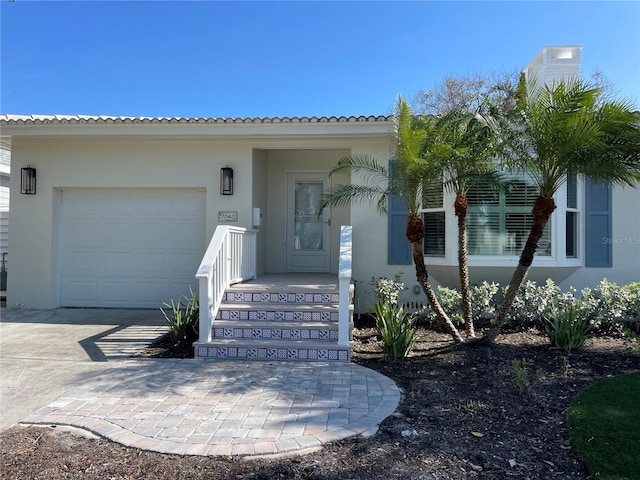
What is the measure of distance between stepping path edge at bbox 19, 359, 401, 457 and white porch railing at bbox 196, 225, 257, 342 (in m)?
0.69

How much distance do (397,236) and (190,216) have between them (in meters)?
4.16

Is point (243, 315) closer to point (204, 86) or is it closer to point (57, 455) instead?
point (57, 455)

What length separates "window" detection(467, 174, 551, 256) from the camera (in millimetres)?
7074

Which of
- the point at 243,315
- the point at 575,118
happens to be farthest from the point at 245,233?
the point at 575,118

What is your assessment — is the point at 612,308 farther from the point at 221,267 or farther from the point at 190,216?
Result: the point at 190,216

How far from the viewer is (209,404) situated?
3.89m

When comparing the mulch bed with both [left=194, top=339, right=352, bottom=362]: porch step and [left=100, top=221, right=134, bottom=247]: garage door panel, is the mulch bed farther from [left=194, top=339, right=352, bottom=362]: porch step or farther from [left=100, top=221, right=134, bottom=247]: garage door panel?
[left=100, top=221, right=134, bottom=247]: garage door panel

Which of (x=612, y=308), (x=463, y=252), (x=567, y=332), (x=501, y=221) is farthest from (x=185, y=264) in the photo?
(x=612, y=308)

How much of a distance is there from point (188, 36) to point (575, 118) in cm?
767

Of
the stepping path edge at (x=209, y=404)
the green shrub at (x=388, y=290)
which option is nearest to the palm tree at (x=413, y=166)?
the green shrub at (x=388, y=290)

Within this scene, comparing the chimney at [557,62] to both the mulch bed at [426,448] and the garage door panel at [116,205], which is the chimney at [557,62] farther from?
the garage door panel at [116,205]

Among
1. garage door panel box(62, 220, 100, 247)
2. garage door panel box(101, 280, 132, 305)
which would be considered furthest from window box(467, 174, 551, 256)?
garage door panel box(62, 220, 100, 247)

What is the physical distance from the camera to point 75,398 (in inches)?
159

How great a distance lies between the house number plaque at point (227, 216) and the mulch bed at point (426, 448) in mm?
4756
